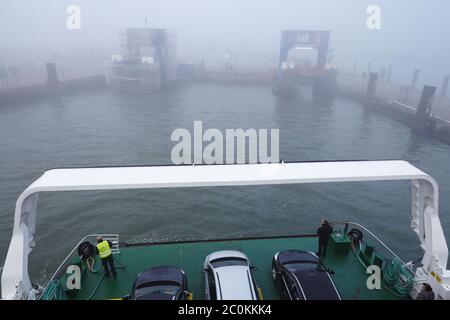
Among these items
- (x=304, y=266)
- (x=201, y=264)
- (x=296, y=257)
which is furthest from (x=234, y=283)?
(x=201, y=264)

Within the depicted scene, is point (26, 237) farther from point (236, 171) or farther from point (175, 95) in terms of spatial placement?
point (175, 95)

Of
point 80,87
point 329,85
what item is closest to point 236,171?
point 329,85

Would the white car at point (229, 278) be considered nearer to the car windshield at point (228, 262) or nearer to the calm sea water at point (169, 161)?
the car windshield at point (228, 262)

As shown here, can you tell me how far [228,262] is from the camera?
26.9ft

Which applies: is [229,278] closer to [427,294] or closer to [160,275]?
[160,275]

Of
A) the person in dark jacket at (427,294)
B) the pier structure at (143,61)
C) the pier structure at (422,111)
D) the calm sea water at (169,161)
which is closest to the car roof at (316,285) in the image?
the person in dark jacket at (427,294)

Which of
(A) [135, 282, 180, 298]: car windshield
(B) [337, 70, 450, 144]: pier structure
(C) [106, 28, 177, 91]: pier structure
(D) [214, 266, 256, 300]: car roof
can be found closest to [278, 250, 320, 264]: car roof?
(D) [214, 266, 256, 300]: car roof

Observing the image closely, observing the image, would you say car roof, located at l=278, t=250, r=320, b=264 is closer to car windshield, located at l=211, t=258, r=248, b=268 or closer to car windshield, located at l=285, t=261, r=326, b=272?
car windshield, located at l=285, t=261, r=326, b=272

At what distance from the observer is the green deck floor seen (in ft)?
28.4

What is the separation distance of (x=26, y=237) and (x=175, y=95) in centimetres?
7296

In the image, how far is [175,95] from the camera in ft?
254

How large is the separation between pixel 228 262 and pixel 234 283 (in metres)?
0.90

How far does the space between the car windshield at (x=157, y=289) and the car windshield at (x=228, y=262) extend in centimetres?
129

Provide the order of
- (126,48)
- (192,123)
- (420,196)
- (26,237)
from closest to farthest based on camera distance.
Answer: (26,237)
(420,196)
(192,123)
(126,48)
